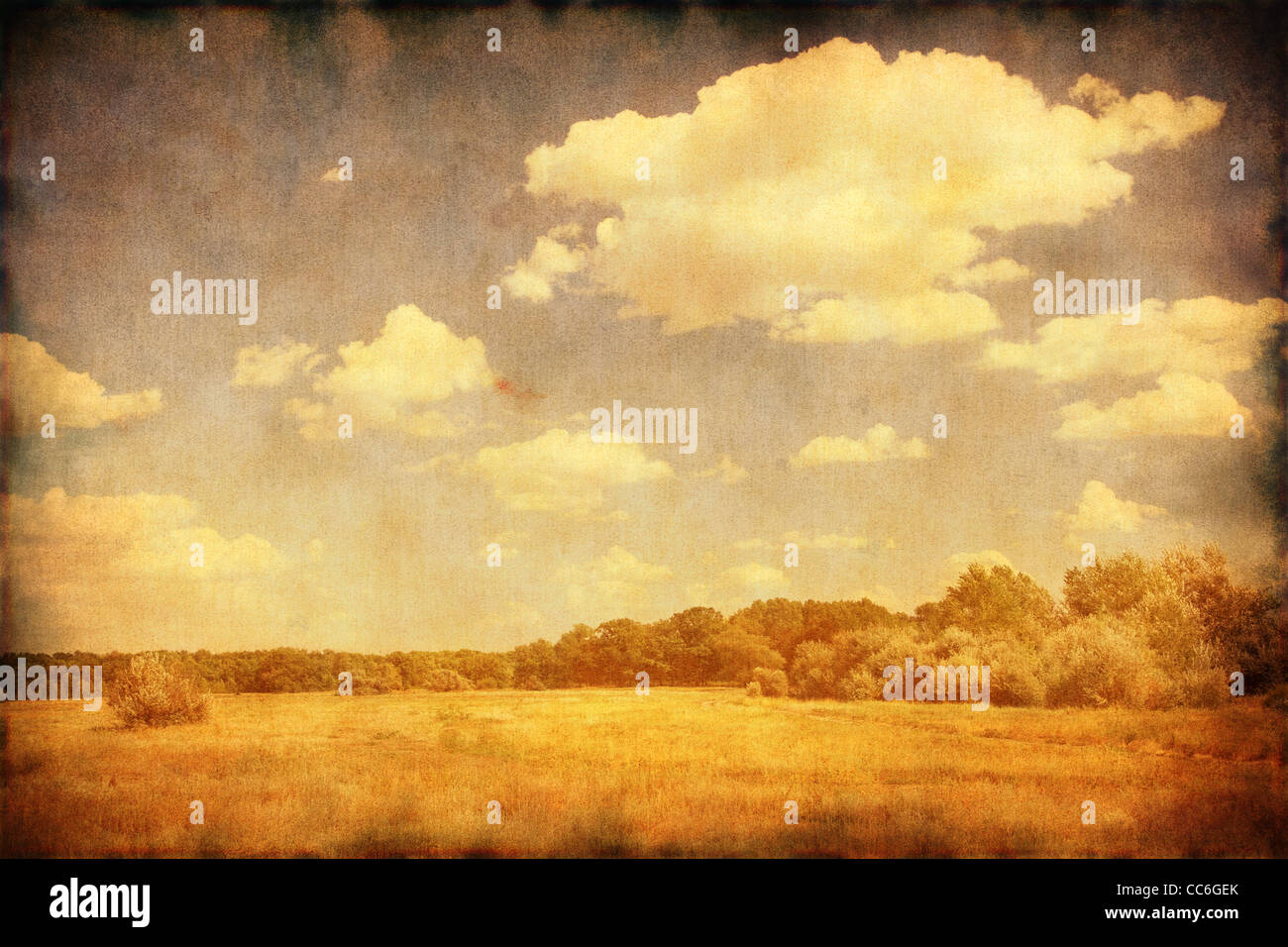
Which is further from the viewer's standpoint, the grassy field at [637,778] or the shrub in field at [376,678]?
the shrub in field at [376,678]

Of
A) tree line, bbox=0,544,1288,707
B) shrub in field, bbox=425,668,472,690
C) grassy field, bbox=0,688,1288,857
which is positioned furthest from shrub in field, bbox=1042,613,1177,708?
shrub in field, bbox=425,668,472,690

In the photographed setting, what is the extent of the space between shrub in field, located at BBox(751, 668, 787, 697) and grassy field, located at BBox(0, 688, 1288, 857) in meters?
0.09

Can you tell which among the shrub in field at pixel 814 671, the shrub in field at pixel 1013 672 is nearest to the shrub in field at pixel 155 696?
the shrub in field at pixel 814 671

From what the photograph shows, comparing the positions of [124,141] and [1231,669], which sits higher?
[124,141]

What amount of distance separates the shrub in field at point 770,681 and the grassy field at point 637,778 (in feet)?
0.29

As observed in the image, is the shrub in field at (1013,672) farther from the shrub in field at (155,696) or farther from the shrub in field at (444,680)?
the shrub in field at (155,696)

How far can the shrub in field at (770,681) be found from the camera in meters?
6.00
